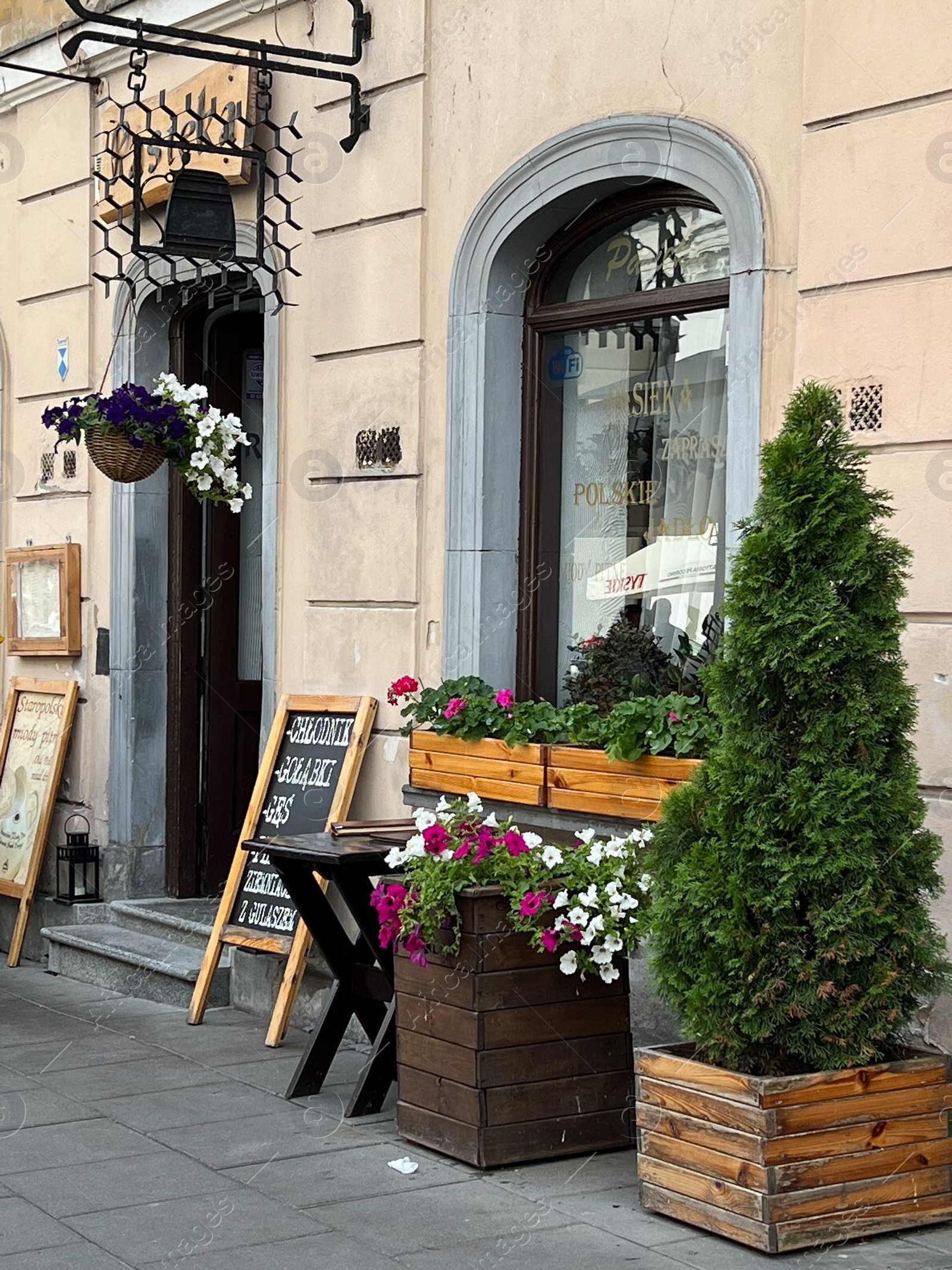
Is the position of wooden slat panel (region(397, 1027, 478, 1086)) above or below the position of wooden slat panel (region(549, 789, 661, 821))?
below

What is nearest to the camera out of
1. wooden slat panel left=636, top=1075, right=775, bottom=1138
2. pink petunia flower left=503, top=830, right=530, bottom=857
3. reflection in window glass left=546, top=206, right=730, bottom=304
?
wooden slat panel left=636, top=1075, right=775, bottom=1138

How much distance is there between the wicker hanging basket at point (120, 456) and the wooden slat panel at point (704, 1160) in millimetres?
3971

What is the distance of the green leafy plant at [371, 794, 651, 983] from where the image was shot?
5453 mm

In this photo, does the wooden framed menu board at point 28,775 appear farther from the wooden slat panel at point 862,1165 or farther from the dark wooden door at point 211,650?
the wooden slat panel at point 862,1165

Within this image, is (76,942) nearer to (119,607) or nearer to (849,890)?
(119,607)

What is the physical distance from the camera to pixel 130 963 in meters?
8.53

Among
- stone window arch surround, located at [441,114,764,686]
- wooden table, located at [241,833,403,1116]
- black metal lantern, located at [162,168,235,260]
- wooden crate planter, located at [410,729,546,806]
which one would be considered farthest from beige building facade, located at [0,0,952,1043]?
wooden table, located at [241,833,403,1116]

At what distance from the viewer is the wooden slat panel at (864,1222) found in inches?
187

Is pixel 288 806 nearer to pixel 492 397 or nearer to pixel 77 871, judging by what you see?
pixel 492 397

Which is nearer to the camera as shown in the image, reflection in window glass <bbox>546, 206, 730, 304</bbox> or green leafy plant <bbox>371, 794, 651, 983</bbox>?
green leafy plant <bbox>371, 794, 651, 983</bbox>

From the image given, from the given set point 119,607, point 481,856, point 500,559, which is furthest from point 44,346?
point 481,856

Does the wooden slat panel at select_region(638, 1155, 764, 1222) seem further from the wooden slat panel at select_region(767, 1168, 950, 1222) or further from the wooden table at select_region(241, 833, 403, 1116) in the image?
the wooden table at select_region(241, 833, 403, 1116)

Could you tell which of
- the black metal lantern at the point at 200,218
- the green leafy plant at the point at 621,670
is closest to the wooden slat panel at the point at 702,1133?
the green leafy plant at the point at 621,670

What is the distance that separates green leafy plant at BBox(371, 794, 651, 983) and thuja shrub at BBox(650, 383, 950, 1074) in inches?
20.3
